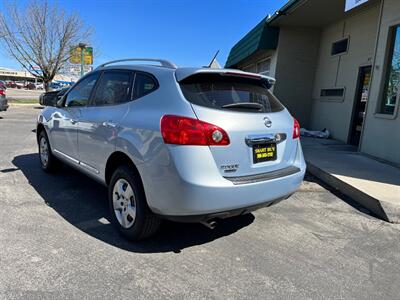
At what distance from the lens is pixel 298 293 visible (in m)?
2.73

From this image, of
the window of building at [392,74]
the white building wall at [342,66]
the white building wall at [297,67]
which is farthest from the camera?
the white building wall at [297,67]

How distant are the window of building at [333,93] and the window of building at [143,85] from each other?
8.62 metres

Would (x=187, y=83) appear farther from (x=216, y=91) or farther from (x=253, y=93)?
(x=253, y=93)

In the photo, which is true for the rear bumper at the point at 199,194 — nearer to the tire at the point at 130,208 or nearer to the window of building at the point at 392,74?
the tire at the point at 130,208

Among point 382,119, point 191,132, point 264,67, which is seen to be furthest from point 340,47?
point 191,132

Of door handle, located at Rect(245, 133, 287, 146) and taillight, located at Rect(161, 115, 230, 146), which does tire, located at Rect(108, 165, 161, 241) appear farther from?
door handle, located at Rect(245, 133, 287, 146)

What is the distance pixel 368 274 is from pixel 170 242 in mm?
1868

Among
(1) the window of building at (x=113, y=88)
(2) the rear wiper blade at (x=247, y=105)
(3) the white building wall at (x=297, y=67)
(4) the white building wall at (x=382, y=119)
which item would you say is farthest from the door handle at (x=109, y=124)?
(3) the white building wall at (x=297, y=67)

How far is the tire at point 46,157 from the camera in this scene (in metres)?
5.60

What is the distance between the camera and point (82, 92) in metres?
4.69

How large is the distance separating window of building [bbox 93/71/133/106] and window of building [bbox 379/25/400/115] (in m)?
6.03

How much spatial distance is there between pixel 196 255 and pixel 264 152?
1.17m

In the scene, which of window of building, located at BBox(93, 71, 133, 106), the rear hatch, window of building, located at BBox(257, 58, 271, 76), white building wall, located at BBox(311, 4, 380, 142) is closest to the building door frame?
white building wall, located at BBox(311, 4, 380, 142)

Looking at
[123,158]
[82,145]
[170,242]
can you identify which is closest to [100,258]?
[170,242]
